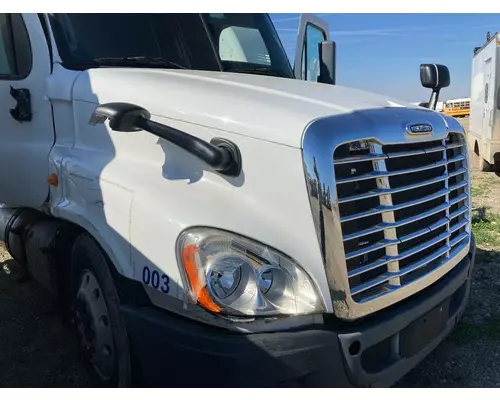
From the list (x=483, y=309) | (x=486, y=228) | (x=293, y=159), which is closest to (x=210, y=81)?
(x=293, y=159)

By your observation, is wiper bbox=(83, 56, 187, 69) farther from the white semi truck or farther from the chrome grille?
the chrome grille

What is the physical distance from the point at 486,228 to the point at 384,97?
4.58 m

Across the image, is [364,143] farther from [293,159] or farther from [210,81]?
[210,81]

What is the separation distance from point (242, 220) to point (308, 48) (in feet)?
10.1

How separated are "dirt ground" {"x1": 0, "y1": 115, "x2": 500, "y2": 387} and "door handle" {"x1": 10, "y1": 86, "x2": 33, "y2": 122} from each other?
1.56 metres

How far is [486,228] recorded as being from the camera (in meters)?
6.91

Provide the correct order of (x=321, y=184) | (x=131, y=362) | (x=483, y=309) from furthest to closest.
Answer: (x=483, y=309)
(x=131, y=362)
(x=321, y=184)

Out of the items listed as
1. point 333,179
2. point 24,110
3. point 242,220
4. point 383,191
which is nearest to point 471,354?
point 383,191

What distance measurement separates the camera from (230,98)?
2574mm

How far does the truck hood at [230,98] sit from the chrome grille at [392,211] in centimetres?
27

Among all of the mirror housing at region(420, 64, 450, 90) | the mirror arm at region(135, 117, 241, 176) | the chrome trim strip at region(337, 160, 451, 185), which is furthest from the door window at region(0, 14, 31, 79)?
the mirror housing at region(420, 64, 450, 90)

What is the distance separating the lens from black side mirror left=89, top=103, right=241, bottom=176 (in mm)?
2295

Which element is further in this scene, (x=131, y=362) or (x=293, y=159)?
(x=131, y=362)

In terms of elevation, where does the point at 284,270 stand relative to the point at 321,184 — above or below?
below
